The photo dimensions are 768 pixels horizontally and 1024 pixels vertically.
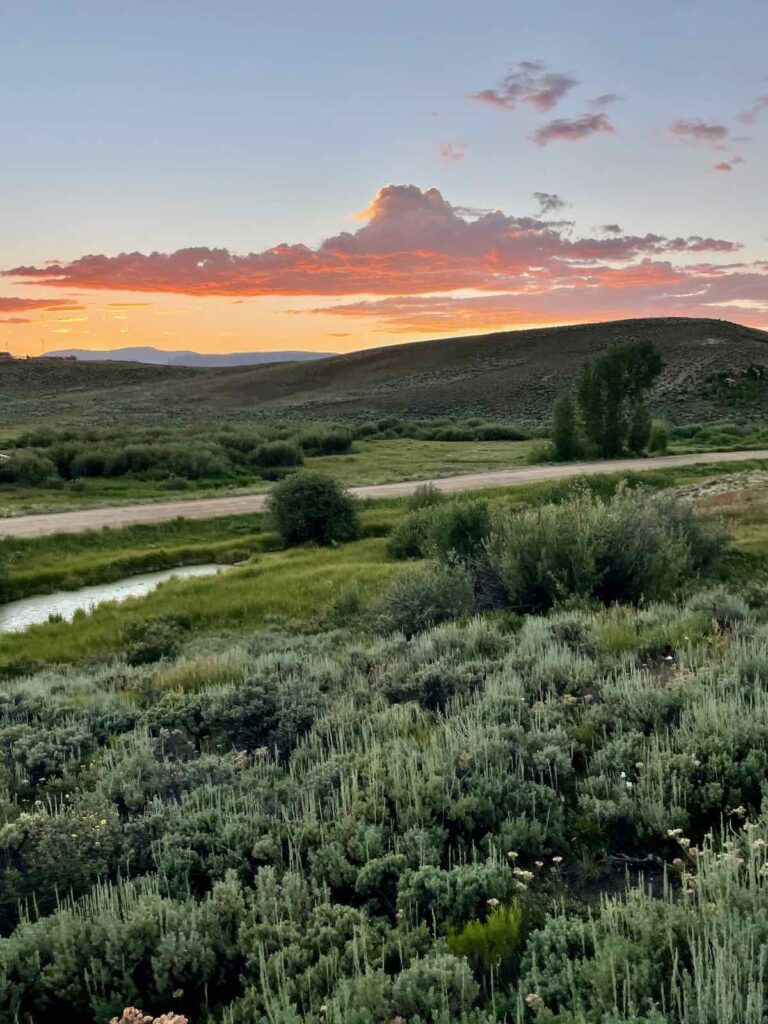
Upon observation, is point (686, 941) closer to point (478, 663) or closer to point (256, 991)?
point (256, 991)

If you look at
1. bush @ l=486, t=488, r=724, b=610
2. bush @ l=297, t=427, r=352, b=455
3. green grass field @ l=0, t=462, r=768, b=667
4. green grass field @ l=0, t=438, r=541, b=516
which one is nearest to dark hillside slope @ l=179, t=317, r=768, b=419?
green grass field @ l=0, t=438, r=541, b=516

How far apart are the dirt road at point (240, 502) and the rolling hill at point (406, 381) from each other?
140 ft

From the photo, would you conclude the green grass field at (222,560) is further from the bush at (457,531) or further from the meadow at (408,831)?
the meadow at (408,831)

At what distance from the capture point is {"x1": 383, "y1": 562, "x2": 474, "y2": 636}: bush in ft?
41.2

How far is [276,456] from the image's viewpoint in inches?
1815

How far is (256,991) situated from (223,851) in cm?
123

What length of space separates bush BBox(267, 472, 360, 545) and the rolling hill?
62.0 m

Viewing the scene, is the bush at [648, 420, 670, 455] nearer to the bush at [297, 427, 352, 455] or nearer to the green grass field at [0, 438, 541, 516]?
the green grass field at [0, 438, 541, 516]

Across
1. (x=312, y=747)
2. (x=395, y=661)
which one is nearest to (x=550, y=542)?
(x=395, y=661)

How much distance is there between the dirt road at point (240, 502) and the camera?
26250 mm

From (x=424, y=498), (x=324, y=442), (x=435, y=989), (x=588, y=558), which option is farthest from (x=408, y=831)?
(x=324, y=442)

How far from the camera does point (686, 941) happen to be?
3.67 metres

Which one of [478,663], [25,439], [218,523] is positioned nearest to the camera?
[478,663]

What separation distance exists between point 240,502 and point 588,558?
819 inches
